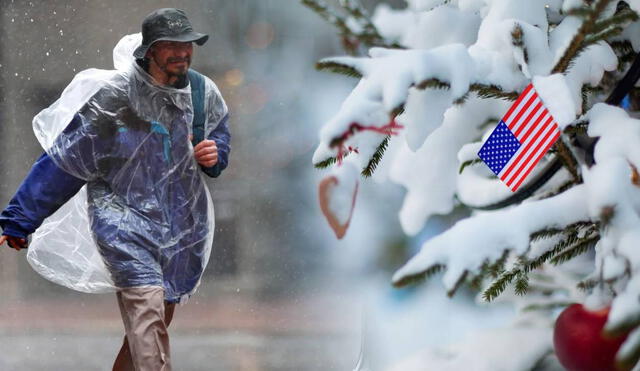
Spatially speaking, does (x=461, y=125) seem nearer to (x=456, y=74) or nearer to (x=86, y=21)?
(x=456, y=74)

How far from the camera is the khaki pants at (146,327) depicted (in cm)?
313

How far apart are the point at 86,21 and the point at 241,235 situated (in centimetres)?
162

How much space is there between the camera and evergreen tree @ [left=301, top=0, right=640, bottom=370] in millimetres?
1198

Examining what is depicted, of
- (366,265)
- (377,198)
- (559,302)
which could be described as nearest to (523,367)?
(559,302)

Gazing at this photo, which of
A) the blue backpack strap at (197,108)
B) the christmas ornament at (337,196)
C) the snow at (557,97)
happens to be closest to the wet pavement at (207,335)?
the blue backpack strap at (197,108)

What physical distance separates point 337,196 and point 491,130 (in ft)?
1.21

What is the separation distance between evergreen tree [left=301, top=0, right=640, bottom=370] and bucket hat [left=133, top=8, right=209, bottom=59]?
161 cm

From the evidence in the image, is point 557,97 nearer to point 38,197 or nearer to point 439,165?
point 439,165

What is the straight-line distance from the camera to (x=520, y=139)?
4.89 feet

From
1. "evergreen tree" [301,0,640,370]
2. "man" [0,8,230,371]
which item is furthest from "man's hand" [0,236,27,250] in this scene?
"evergreen tree" [301,0,640,370]

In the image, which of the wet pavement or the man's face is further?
the wet pavement

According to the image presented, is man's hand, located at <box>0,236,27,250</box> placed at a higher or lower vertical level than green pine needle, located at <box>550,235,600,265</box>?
lower

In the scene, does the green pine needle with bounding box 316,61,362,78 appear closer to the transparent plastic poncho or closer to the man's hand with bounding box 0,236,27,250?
the transparent plastic poncho

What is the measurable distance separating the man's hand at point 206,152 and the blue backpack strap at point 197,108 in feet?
0.24
